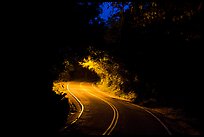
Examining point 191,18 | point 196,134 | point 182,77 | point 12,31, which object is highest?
point 191,18

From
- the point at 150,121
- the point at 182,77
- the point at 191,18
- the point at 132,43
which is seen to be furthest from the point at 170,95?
the point at 191,18

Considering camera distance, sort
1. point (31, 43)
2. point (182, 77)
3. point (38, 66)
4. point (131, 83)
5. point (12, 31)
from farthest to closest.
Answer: point (131, 83) < point (182, 77) < point (38, 66) < point (31, 43) < point (12, 31)

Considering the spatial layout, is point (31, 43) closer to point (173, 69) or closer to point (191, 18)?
point (191, 18)

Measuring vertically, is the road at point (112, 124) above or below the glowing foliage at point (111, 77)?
below

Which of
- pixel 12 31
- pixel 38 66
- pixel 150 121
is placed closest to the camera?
pixel 12 31

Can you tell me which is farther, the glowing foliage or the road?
the glowing foliage

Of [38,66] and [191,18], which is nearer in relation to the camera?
[191,18]

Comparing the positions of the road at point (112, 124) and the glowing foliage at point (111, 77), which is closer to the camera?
the road at point (112, 124)

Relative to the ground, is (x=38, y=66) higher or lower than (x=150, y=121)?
higher

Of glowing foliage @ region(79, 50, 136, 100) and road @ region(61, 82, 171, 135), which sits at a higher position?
glowing foliage @ region(79, 50, 136, 100)

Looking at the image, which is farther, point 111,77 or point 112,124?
point 111,77

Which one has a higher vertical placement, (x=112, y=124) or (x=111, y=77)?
(x=111, y=77)

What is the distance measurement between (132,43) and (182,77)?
6.79 metres

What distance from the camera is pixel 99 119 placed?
71.2 feet
